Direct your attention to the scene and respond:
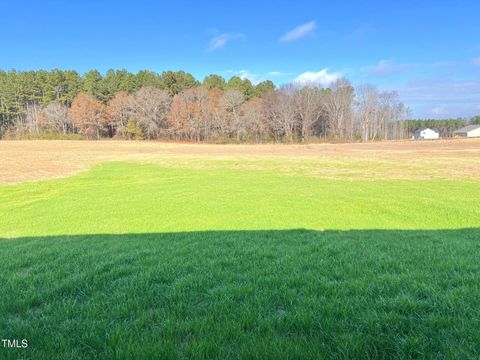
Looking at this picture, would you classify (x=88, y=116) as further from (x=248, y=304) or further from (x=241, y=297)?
(x=248, y=304)

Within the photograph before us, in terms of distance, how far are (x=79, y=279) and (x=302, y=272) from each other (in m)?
3.02

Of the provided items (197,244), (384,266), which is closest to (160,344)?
(384,266)

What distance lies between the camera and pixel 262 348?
2.76 meters

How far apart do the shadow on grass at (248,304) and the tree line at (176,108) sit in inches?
3669

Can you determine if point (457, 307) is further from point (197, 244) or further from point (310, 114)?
point (310, 114)

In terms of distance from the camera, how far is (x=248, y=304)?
3.65m

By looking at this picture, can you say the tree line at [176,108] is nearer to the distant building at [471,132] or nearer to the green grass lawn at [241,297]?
the distant building at [471,132]

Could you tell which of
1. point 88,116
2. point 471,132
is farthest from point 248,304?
point 471,132

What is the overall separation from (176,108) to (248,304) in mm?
102715

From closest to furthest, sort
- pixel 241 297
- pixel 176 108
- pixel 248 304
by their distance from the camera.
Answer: pixel 248 304 < pixel 241 297 < pixel 176 108

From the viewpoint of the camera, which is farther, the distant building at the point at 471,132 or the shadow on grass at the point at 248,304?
the distant building at the point at 471,132

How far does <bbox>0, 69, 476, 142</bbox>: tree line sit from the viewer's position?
101 meters

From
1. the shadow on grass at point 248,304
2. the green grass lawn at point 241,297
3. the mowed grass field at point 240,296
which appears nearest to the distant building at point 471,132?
the mowed grass field at point 240,296

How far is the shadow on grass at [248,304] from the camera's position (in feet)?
9.16
